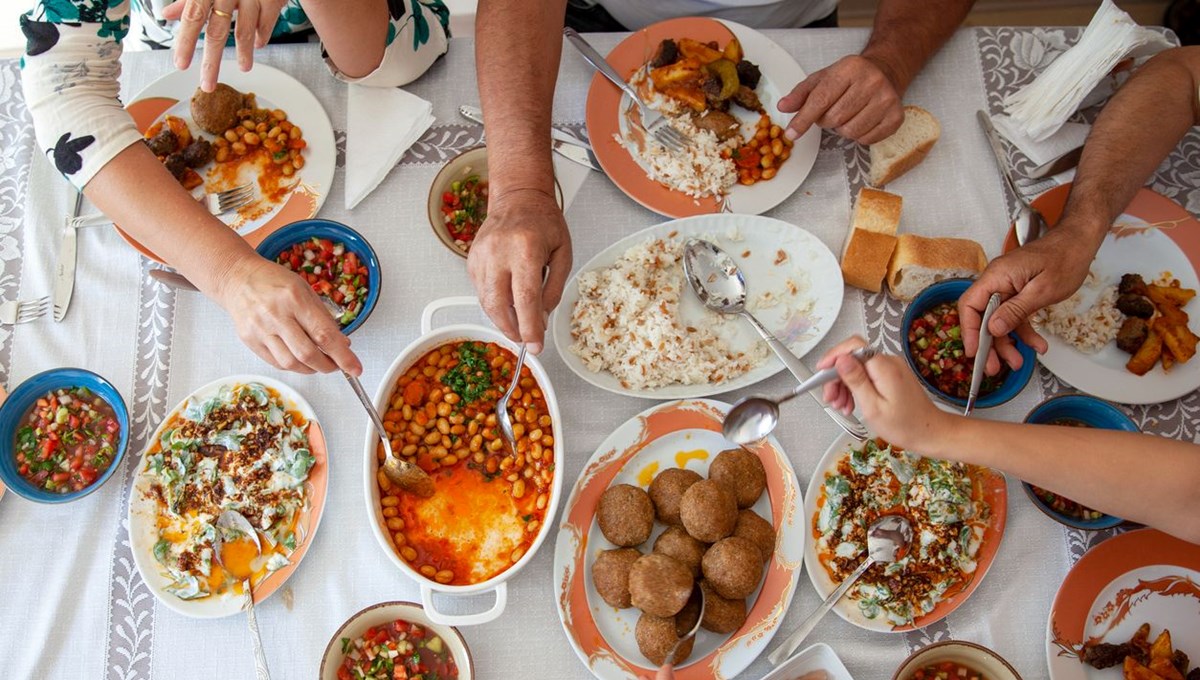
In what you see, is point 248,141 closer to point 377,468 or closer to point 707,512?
point 377,468

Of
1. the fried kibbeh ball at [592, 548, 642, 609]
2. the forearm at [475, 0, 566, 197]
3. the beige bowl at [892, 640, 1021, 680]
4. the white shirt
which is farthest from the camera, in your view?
the white shirt

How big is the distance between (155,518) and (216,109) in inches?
35.1

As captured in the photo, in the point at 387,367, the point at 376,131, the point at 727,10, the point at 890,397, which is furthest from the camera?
the point at 727,10

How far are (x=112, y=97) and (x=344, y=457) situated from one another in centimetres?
88

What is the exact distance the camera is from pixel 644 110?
1.86 metres

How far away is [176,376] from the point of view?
174 centimetres

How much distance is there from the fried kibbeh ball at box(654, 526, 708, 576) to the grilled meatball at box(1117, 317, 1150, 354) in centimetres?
98

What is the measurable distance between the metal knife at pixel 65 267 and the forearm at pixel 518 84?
3.21 ft

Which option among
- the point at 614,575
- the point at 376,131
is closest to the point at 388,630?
the point at 614,575

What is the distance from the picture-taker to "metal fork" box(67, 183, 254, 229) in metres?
1.77

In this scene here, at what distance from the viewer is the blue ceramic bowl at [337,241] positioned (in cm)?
170

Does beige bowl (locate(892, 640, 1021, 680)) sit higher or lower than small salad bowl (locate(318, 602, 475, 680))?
higher

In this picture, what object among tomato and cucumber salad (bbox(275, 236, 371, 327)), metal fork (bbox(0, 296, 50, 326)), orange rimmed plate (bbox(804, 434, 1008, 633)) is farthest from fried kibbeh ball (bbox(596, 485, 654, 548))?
metal fork (bbox(0, 296, 50, 326))

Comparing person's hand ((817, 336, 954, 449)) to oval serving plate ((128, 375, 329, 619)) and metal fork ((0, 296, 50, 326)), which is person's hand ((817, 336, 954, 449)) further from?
metal fork ((0, 296, 50, 326))
